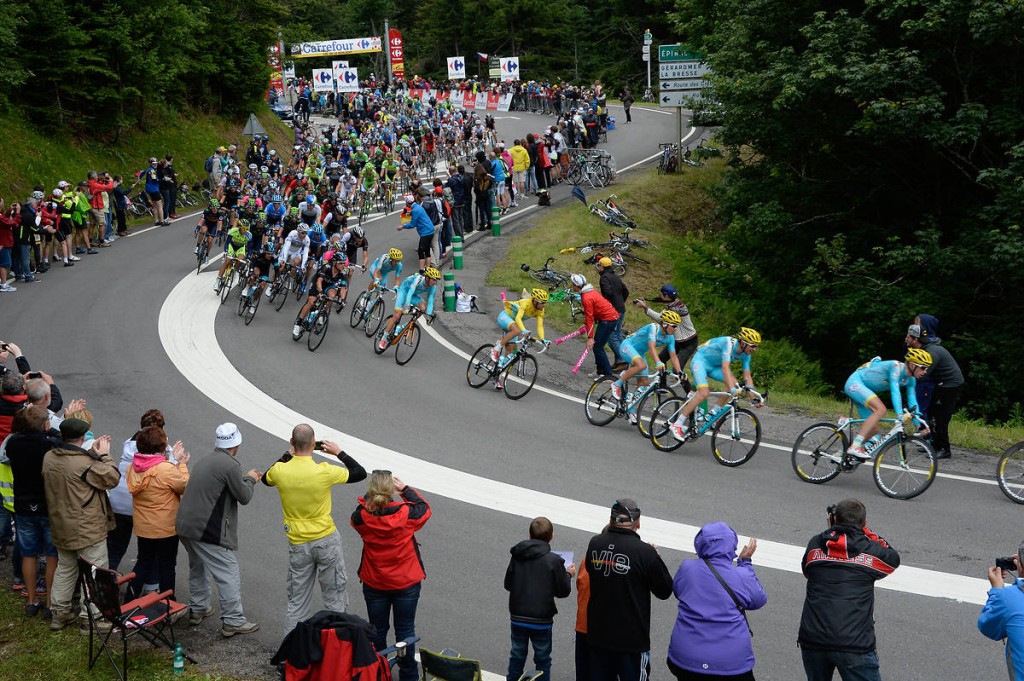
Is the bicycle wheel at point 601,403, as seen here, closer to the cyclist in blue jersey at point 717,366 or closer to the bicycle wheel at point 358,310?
the cyclist in blue jersey at point 717,366

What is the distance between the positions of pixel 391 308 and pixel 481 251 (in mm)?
5272

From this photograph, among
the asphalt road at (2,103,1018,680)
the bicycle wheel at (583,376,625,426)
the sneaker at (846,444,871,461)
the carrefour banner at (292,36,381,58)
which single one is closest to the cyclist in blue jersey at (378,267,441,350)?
the asphalt road at (2,103,1018,680)

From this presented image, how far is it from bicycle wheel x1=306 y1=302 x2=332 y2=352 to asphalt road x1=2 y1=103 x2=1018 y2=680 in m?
0.28

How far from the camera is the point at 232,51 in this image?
Answer: 142 ft

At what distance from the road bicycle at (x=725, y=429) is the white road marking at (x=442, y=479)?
224 centimetres

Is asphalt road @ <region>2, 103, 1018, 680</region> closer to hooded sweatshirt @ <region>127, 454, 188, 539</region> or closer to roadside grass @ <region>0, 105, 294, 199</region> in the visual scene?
hooded sweatshirt @ <region>127, 454, 188, 539</region>

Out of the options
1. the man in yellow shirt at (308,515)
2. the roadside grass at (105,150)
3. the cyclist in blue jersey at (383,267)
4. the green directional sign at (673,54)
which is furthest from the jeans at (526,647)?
the roadside grass at (105,150)

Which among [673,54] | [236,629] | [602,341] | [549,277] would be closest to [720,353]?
[602,341]

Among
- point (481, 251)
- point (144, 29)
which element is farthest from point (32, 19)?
point (481, 251)

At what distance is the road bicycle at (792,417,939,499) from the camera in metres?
11.3

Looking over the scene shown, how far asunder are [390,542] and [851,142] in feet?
61.1

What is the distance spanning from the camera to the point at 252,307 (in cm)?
1944

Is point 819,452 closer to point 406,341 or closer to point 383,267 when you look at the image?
point 406,341

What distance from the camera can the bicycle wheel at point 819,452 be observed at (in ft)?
38.5
